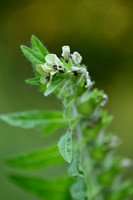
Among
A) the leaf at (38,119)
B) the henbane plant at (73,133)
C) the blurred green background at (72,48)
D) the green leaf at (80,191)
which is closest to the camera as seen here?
the henbane plant at (73,133)

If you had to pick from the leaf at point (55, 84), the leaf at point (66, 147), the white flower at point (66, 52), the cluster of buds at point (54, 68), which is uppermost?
the white flower at point (66, 52)

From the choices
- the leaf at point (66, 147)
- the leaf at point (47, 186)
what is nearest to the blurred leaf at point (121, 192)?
the leaf at point (47, 186)

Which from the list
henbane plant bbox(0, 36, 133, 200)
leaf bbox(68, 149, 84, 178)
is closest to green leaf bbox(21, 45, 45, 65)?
henbane plant bbox(0, 36, 133, 200)

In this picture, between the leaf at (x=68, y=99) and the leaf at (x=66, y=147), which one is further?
the leaf at (x=68, y=99)

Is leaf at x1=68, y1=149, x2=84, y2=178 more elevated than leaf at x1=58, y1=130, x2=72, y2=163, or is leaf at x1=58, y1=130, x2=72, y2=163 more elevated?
leaf at x1=58, y1=130, x2=72, y2=163

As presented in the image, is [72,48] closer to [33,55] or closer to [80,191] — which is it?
[33,55]

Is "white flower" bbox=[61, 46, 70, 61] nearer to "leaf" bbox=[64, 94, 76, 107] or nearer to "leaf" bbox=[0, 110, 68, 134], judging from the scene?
"leaf" bbox=[64, 94, 76, 107]

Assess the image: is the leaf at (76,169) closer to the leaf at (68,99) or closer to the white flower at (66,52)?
the leaf at (68,99)
